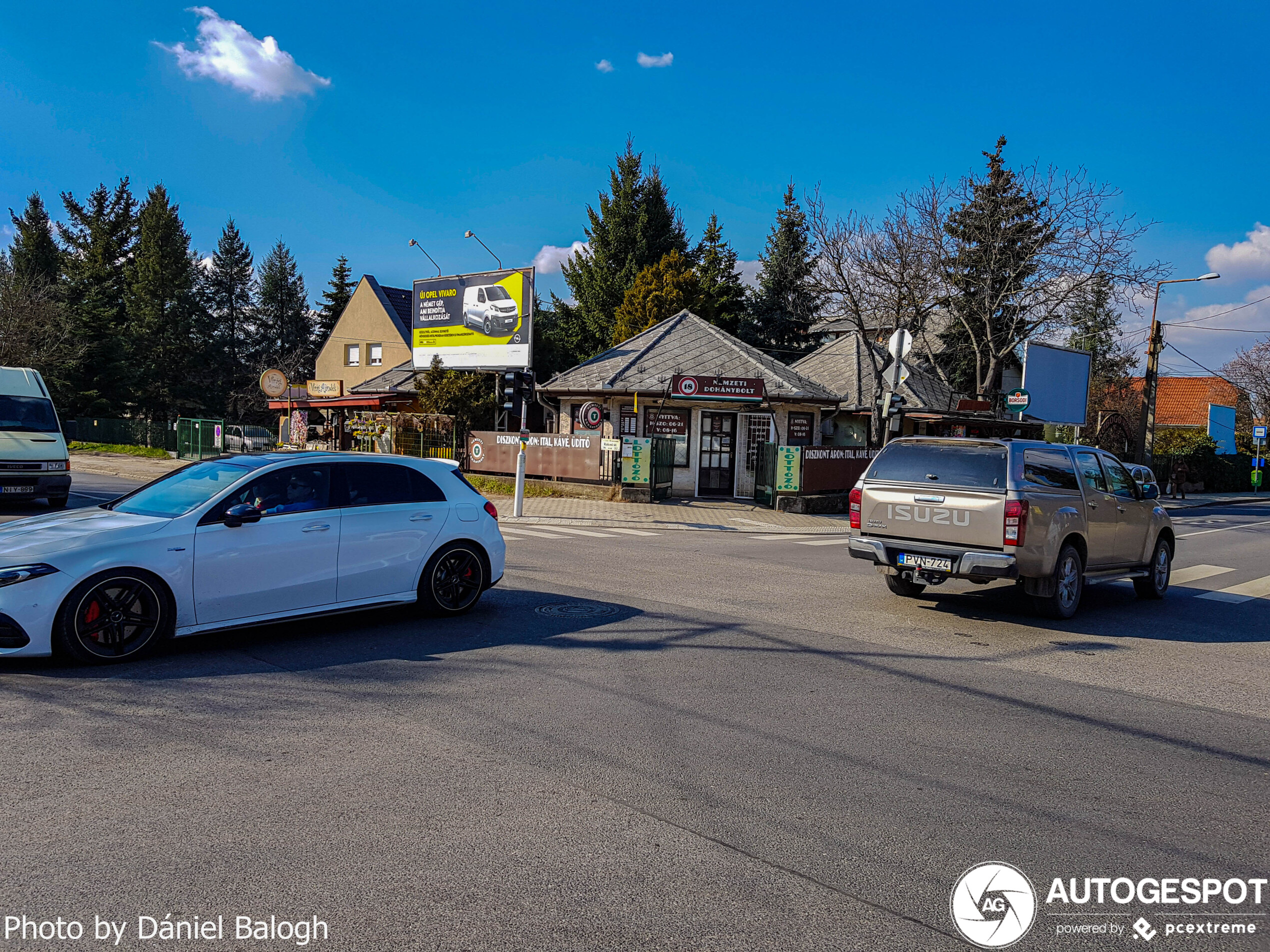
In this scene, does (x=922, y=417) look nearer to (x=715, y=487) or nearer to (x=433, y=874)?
(x=715, y=487)

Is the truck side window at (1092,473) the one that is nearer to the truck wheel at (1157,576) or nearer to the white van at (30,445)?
the truck wheel at (1157,576)

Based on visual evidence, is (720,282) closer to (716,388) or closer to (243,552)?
(716,388)

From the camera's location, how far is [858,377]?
34.0m

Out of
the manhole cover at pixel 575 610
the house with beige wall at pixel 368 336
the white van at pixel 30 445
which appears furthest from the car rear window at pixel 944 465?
the house with beige wall at pixel 368 336

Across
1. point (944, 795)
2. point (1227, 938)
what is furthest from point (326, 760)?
point (1227, 938)

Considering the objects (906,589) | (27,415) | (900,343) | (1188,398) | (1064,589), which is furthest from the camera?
(1188,398)

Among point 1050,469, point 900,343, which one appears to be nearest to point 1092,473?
point 1050,469

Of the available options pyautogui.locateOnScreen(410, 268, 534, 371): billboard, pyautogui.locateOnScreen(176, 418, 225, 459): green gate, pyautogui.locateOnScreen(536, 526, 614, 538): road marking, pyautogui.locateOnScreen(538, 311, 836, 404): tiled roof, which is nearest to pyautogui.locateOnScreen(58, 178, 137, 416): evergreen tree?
pyautogui.locateOnScreen(176, 418, 225, 459): green gate

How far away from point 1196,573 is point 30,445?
1968 centimetres

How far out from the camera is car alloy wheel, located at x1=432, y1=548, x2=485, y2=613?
26.9ft

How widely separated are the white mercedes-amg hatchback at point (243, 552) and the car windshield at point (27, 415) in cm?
1079

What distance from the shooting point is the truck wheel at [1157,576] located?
36.7ft

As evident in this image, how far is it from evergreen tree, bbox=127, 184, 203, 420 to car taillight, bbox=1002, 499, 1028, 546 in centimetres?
6074

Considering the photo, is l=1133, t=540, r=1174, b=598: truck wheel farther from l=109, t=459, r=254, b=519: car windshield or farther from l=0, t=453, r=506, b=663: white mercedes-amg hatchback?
l=109, t=459, r=254, b=519: car windshield
